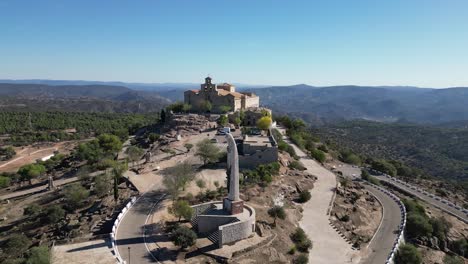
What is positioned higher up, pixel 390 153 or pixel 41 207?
pixel 41 207

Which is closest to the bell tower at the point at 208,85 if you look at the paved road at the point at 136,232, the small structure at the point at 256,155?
the small structure at the point at 256,155

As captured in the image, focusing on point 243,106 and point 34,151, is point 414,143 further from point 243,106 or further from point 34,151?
point 34,151

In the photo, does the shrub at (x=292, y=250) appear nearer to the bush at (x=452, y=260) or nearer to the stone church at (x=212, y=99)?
the bush at (x=452, y=260)

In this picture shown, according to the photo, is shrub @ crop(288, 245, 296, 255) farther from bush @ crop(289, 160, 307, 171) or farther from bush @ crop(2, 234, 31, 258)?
bush @ crop(289, 160, 307, 171)

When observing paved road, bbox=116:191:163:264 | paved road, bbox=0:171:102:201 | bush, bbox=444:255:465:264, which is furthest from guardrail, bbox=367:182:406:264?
paved road, bbox=0:171:102:201

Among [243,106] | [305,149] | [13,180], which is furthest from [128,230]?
[243,106]

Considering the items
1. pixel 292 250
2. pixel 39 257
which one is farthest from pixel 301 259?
pixel 39 257

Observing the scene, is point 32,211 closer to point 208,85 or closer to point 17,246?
point 17,246
